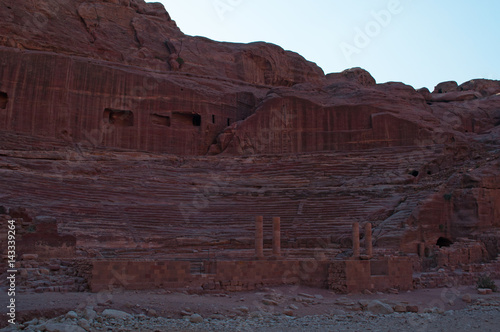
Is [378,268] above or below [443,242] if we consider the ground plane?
below

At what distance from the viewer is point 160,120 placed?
3288 cm

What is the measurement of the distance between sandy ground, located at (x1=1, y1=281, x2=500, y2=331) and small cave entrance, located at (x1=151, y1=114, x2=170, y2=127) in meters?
20.3

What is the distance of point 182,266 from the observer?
1327 cm

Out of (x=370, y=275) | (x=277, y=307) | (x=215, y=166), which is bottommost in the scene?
(x=277, y=307)

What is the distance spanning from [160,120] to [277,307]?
22526mm

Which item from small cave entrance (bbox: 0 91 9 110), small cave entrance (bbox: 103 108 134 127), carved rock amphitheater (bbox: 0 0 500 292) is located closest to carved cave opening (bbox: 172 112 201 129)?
carved rock amphitheater (bbox: 0 0 500 292)

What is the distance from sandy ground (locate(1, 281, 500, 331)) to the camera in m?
10.2

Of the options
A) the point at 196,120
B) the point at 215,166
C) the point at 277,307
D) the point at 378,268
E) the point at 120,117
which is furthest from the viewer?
the point at 196,120

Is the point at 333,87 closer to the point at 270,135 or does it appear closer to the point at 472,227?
the point at 270,135

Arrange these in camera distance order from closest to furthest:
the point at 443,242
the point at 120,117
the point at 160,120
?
1. the point at 443,242
2. the point at 120,117
3. the point at 160,120

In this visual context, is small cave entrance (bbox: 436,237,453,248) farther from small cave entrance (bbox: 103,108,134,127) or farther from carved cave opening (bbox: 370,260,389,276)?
small cave entrance (bbox: 103,108,134,127)

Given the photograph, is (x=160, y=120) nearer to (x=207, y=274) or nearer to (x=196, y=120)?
(x=196, y=120)

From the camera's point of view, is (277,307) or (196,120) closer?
(277,307)

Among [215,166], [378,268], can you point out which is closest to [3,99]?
[215,166]
